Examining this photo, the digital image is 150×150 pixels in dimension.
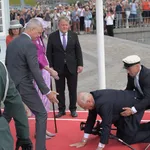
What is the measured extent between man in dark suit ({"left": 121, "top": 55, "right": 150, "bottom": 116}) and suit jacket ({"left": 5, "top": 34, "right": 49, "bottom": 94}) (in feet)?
3.79

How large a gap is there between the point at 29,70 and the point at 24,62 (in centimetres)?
15

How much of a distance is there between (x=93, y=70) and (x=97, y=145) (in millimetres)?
6589

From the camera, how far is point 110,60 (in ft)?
43.6

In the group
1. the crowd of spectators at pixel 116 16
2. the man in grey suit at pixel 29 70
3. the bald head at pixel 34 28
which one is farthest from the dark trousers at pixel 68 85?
the crowd of spectators at pixel 116 16

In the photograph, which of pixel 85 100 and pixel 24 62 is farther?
pixel 85 100

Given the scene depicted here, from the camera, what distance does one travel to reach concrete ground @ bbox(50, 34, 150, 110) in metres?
9.42

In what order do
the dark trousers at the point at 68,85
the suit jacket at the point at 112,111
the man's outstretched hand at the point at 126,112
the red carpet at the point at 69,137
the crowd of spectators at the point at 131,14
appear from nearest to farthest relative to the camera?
the suit jacket at the point at 112,111, the man's outstretched hand at the point at 126,112, the red carpet at the point at 69,137, the dark trousers at the point at 68,85, the crowd of spectators at the point at 131,14

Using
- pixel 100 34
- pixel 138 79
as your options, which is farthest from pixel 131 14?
pixel 138 79

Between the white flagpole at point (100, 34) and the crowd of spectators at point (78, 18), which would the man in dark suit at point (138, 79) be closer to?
the white flagpole at point (100, 34)

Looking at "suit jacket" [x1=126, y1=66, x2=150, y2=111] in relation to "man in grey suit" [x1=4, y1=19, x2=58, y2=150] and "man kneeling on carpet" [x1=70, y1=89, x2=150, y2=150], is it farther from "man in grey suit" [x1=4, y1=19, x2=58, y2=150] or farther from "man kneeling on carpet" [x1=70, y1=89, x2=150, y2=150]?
"man in grey suit" [x1=4, y1=19, x2=58, y2=150]

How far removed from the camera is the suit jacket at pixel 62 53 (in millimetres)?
6160

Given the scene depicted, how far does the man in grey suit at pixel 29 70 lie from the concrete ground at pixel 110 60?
121 inches

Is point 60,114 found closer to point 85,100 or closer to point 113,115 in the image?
point 113,115

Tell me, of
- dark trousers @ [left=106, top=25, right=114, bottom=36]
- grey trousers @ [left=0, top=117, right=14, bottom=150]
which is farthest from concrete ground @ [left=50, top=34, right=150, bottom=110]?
grey trousers @ [left=0, top=117, right=14, bottom=150]
